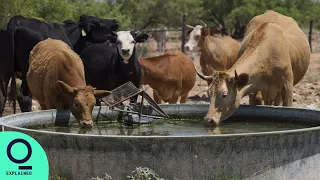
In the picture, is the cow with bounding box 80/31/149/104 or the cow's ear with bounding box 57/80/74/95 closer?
the cow's ear with bounding box 57/80/74/95

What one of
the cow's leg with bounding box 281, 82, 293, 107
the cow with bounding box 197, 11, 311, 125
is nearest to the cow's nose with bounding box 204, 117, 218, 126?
the cow with bounding box 197, 11, 311, 125

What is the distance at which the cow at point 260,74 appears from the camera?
865 cm

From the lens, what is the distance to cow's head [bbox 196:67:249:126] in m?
8.59

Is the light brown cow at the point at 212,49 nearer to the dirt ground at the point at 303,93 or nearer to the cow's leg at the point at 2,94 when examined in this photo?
the dirt ground at the point at 303,93

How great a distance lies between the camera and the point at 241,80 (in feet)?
28.9

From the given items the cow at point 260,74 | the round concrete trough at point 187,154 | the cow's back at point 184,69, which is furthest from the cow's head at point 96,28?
the round concrete trough at point 187,154

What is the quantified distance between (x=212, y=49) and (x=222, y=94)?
9.10m

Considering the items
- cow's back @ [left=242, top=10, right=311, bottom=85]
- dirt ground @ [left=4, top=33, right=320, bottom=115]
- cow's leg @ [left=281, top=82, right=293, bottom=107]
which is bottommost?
dirt ground @ [left=4, top=33, right=320, bottom=115]

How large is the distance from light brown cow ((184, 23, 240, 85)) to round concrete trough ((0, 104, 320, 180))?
1074cm

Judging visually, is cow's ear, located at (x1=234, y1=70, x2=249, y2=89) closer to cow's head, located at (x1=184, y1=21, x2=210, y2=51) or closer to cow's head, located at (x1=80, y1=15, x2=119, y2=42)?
cow's head, located at (x1=80, y1=15, x2=119, y2=42)

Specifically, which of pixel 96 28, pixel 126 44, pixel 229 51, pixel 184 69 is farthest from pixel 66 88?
pixel 229 51

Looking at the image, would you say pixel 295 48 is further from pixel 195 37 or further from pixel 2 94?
pixel 195 37

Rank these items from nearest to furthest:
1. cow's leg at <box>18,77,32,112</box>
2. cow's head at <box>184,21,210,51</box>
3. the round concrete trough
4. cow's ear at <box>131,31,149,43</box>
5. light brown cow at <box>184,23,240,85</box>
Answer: the round concrete trough → cow's ear at <box>131,31,149,43</box> → cow's leg at <box>18,77,32,112</box> → light brown cow at <box>184,23,240,85</box> → cow's head at <box>184,21,210,51</box>

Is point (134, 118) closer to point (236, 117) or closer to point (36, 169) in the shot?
point (236, 117)
